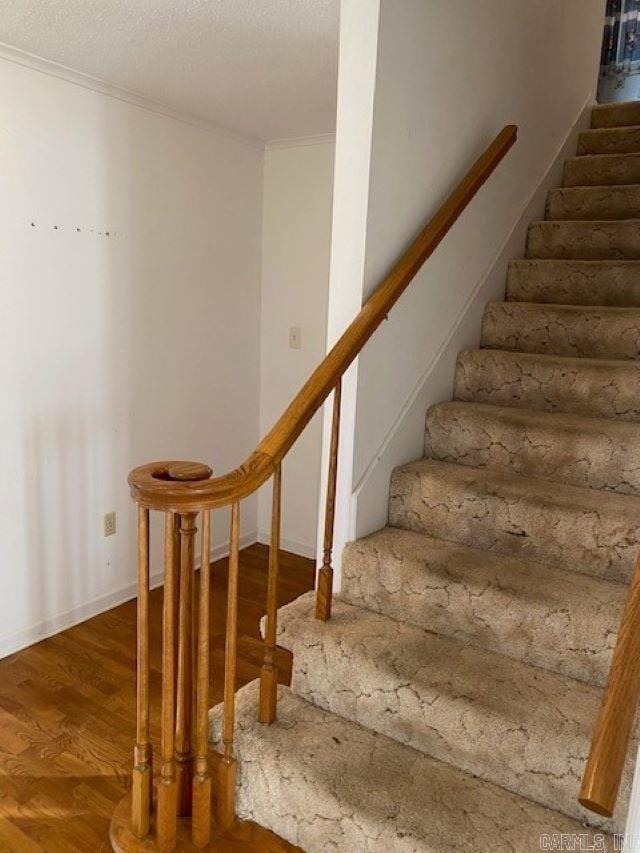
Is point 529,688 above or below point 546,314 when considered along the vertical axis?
below

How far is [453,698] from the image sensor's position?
144 centimetres

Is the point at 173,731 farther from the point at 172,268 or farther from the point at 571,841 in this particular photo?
the point at 172,268

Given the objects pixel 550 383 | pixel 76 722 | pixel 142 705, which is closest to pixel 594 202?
pixel 550 383

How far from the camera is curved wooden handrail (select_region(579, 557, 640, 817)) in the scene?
74 centimetres

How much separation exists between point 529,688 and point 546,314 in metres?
1.42

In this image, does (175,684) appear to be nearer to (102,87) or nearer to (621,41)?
(102,87)

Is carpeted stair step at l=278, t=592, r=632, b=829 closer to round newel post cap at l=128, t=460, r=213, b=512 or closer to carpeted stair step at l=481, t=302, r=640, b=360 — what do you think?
round newel post cap at l=128, t=460, r=213, b=512

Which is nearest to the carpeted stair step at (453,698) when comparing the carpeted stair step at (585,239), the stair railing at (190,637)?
the stair railing at (190,637)

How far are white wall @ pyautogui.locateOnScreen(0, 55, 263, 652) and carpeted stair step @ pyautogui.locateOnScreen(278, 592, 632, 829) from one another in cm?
139

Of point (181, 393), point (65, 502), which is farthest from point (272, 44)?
point (65, 502)

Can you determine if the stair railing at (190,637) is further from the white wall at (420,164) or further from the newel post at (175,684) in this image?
the white wall at (420,164)

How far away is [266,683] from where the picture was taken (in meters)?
1.56

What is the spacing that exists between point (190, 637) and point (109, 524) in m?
1.65

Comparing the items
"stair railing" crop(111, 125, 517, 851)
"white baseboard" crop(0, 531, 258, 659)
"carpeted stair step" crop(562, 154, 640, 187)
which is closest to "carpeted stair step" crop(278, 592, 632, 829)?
"stair railing" crop(111, 125, 517, 851)
